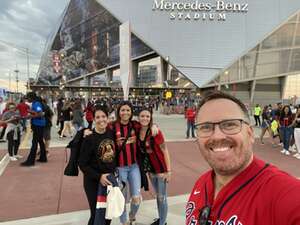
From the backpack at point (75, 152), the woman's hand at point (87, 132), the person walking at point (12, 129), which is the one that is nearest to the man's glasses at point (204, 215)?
the woman's hand at point (87, 132)

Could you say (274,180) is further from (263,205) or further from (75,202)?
(75,202)

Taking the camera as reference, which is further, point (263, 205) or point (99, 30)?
point (99, 30)

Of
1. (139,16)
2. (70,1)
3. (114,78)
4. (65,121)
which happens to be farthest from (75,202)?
(70,1)

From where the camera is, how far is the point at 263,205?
1325mm

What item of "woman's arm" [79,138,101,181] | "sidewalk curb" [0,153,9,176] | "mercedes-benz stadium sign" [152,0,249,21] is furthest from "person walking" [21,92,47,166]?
"mercedes-benz stadium sign" [152,0,249,21]

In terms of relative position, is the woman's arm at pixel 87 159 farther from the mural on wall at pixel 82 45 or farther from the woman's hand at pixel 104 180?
the mural on wall at pixel 82 45

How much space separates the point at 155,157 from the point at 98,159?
907 millimetres

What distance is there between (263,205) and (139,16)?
57.8 meters

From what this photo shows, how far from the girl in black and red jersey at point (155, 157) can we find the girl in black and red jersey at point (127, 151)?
5.0 inches

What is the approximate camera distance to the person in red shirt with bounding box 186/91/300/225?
1.31 meters

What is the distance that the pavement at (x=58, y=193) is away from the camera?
15.7ft

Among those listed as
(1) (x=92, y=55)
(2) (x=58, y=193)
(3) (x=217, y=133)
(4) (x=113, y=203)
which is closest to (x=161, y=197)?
(4) (x=113, y=203)

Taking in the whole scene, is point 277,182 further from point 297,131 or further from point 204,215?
point 297,131

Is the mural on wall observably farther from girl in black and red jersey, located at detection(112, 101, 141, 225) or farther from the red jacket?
the red jacket
